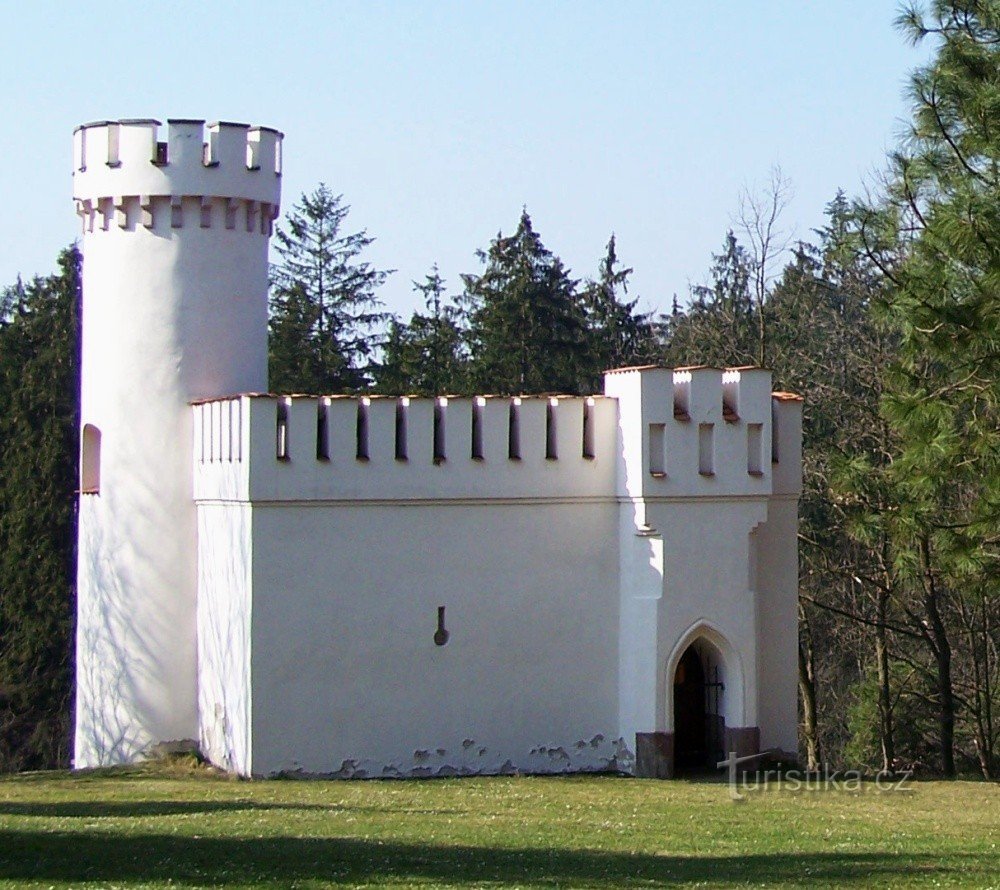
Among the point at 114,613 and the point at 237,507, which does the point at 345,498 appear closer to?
the point at 237,507

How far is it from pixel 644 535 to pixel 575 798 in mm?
3105

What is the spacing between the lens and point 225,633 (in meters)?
16.9

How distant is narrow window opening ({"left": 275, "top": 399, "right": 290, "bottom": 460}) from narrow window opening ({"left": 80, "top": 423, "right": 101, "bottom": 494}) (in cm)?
356

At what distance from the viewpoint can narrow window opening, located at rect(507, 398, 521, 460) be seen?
1667cm

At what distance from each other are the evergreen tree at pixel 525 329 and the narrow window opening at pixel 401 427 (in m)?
19.9

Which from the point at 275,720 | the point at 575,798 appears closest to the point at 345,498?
the point at 275,720

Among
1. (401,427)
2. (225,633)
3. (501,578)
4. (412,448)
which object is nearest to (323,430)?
(401,427)

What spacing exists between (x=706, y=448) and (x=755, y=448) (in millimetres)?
561

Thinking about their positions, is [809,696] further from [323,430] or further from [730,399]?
[323,430]

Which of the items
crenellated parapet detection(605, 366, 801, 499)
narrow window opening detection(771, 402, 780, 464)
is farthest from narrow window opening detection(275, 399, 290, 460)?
narrow window opening detection(771, 402, 780, 464)

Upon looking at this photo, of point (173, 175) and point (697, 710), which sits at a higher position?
point (173, 175)

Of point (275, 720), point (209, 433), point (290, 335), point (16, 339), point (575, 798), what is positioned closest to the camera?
point (575, 798)

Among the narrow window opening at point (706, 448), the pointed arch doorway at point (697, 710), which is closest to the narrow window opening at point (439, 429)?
the narrow window opening at point (706, 448)

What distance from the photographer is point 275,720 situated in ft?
52.2
